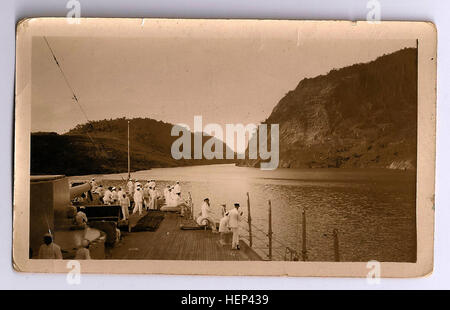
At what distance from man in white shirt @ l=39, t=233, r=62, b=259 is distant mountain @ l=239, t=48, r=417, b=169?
3.57ft

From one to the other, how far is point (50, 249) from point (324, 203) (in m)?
1.49

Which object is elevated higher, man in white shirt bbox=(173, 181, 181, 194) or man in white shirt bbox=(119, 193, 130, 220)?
man in white shirt bbox=(173, 181, 181, 194)

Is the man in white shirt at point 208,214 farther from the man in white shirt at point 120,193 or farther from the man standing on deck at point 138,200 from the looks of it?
the man in white shirt at point 120,193

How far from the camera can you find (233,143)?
2.35m

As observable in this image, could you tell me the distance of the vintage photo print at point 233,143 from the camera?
2.30 m

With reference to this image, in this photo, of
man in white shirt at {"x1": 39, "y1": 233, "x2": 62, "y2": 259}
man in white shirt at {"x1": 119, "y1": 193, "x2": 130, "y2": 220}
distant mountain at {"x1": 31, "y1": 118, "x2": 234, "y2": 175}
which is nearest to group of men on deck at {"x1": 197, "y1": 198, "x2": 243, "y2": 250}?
distant mountain at {"x1": 31, "y1": 118, "x2": 234, "y2": 175}

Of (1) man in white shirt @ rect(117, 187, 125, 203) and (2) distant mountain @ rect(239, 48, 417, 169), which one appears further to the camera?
(1) man in white shirt @ rect(117, 187, 125, 203)

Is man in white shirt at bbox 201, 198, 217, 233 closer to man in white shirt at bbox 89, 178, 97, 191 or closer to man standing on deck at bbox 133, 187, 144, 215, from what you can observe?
man standing on deck at bbox 133, 187, 144, 215

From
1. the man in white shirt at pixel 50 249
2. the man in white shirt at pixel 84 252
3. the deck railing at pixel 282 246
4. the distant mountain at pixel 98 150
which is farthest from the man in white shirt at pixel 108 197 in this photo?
the deck railing at pixel 282 246

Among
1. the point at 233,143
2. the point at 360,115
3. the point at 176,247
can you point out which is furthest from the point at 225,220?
the point at 360,115

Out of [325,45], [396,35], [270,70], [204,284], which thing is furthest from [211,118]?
[396,35]

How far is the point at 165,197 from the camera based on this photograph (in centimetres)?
243

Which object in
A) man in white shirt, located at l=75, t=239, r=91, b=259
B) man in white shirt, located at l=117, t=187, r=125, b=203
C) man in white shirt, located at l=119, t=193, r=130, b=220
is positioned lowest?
man in white shirt, located at l=75, t=239, r=91, b=259

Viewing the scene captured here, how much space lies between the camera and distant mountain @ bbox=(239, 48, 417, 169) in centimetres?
229
